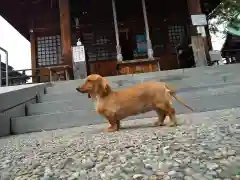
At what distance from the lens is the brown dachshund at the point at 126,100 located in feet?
10.6

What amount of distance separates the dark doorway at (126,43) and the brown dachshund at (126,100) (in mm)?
9722

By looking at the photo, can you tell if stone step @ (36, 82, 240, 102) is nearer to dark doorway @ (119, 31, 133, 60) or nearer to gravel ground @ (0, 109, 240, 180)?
gravel ground @ (0, 109, 240, 180)

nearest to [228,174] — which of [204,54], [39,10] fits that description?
[204,54]

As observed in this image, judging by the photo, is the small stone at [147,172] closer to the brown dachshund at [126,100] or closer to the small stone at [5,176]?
the small stone at [5,176]

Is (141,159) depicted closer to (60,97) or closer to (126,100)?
(126,100)

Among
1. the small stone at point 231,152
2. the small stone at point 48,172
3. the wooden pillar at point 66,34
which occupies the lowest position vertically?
the small stone at point 48,172

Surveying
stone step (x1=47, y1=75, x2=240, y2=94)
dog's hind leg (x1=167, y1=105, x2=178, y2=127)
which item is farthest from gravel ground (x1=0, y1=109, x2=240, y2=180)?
stone step (x1=47, y1=75, x2=240, y2=94)

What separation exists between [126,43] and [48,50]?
11.9 feet

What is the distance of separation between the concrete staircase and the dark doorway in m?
6.64

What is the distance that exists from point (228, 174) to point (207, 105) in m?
3.37

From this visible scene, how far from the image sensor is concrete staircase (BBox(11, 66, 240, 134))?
449 cm

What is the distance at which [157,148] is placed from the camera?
6.48 feet

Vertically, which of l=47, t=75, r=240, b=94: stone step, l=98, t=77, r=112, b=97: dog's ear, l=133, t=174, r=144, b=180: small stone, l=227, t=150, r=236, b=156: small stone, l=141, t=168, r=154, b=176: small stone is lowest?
l=133, t=174, r=144, b=180: small stone

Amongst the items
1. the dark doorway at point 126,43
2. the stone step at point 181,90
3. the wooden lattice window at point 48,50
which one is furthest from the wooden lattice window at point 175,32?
the stone step at point 181,90
